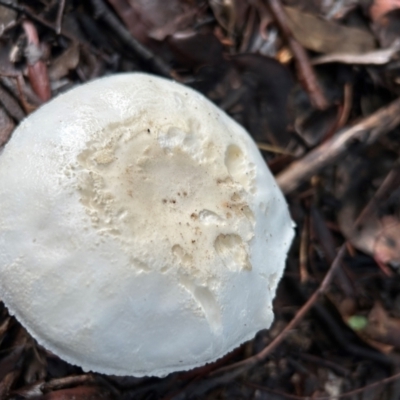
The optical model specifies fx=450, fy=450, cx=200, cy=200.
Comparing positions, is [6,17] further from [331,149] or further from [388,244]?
[388,244]

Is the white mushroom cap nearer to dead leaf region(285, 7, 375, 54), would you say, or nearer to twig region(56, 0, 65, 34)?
twig region(56, 0, 65, 34)

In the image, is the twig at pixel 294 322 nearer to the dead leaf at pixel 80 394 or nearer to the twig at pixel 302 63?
the dead leaf at pixel 80 394

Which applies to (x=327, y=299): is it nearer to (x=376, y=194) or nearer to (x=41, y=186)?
(x=376, y=194)

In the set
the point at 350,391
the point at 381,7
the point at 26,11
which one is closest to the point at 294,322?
the point at 350,391

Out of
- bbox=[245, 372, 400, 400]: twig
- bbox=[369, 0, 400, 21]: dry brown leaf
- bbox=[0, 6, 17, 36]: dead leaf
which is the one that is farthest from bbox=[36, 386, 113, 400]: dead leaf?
bbox=[369, 0, 400, 21]: dry brown leaf

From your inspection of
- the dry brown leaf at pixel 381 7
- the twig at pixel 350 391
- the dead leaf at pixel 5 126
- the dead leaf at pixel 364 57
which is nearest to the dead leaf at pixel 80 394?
the twig at pixel 350 391
